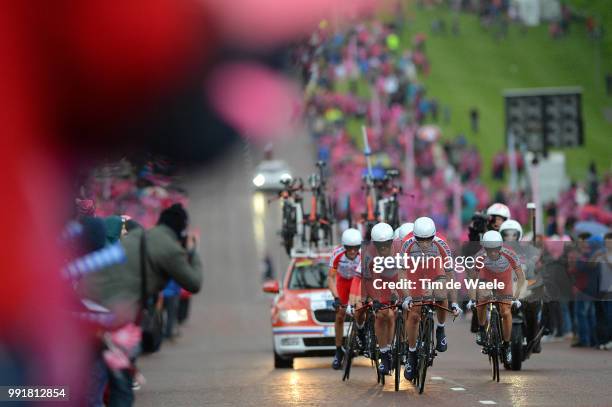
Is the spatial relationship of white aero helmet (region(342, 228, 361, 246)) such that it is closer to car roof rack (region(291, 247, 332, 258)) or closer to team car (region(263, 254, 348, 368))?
team car (region(263, 254, 348, 368))

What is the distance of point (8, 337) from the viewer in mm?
6070

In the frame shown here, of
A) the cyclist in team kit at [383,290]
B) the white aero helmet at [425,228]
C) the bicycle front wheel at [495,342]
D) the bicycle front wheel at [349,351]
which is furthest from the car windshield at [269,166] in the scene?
the bicycle front wheel at [495,342]

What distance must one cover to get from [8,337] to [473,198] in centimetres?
5283

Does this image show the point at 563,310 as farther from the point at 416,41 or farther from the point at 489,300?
the point at 416,41

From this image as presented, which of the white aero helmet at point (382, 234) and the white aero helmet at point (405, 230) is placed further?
the white aero helmet at point (405, 230)

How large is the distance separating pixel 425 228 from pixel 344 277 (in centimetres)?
263

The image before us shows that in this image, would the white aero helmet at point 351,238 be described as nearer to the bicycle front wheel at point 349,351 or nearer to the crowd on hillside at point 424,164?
the bicycle front wheel at point 349,351

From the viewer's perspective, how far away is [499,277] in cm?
1709

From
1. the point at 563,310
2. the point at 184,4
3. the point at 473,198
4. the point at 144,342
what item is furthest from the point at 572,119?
the point at 184,4

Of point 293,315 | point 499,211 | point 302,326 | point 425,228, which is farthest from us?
point 293,315

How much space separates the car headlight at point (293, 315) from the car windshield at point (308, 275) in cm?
82

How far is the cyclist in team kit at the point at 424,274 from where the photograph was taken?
15.5 metres

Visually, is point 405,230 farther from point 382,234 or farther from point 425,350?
point 425,350

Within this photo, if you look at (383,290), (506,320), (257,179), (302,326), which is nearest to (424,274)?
(383,290)
